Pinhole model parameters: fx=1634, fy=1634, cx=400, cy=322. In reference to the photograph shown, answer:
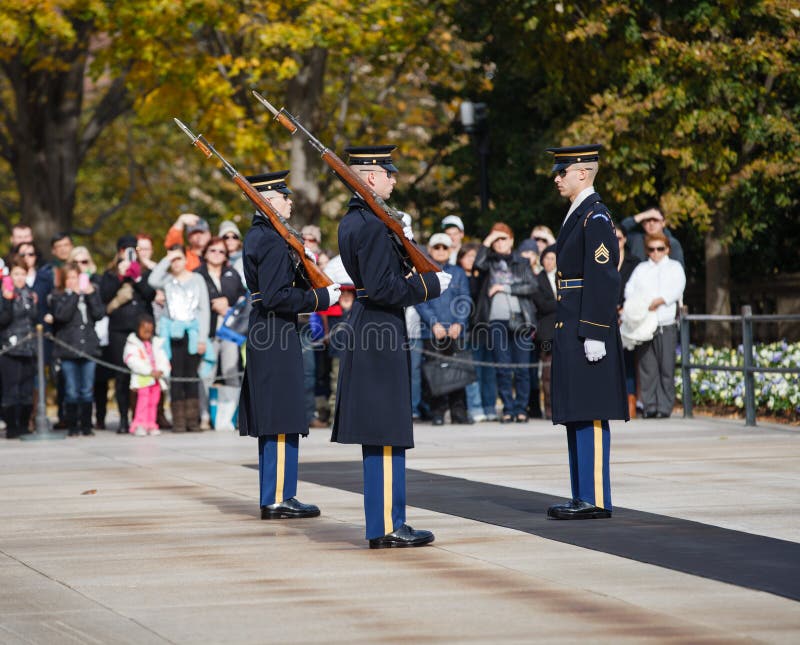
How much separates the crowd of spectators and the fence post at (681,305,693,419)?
11 centimetres

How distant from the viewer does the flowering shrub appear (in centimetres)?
1555

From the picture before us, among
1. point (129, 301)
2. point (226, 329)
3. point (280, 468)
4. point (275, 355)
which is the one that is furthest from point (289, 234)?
point (129, 301)

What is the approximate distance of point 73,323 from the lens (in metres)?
16.3

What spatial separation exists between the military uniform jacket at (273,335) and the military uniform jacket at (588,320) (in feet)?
4.76

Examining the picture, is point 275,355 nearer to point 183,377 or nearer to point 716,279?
point 183,377

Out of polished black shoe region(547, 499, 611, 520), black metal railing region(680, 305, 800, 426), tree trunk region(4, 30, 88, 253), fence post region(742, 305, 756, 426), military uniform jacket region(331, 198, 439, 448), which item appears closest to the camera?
military uniform jacket region(331, 198, 439, 448)

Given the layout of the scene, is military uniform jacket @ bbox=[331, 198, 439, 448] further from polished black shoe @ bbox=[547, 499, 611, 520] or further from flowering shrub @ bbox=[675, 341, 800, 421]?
flowering shrub @ bbox=[675, 341, 800, 421]

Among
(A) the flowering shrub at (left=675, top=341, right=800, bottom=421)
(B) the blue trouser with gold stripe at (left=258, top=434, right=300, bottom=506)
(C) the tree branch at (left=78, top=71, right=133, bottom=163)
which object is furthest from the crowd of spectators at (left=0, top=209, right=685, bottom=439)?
(C) the tree branch at (left=78, top=71, right=133, bottom=163)

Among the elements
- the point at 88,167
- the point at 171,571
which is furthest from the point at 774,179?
the point at 88,167

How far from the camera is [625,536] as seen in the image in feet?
27.7

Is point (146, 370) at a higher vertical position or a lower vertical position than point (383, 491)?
higher

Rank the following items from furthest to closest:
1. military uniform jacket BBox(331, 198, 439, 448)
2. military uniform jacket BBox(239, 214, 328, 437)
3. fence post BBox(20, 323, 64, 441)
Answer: fence post BBox(20, 323, 64, 441)
military uniform jacket BBox(239, 214, 328, 437)
military uniform jacket BBox(331, 198, 439, 448)

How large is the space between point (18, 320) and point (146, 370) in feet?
4.56

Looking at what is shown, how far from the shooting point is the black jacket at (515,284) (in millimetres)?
16531
